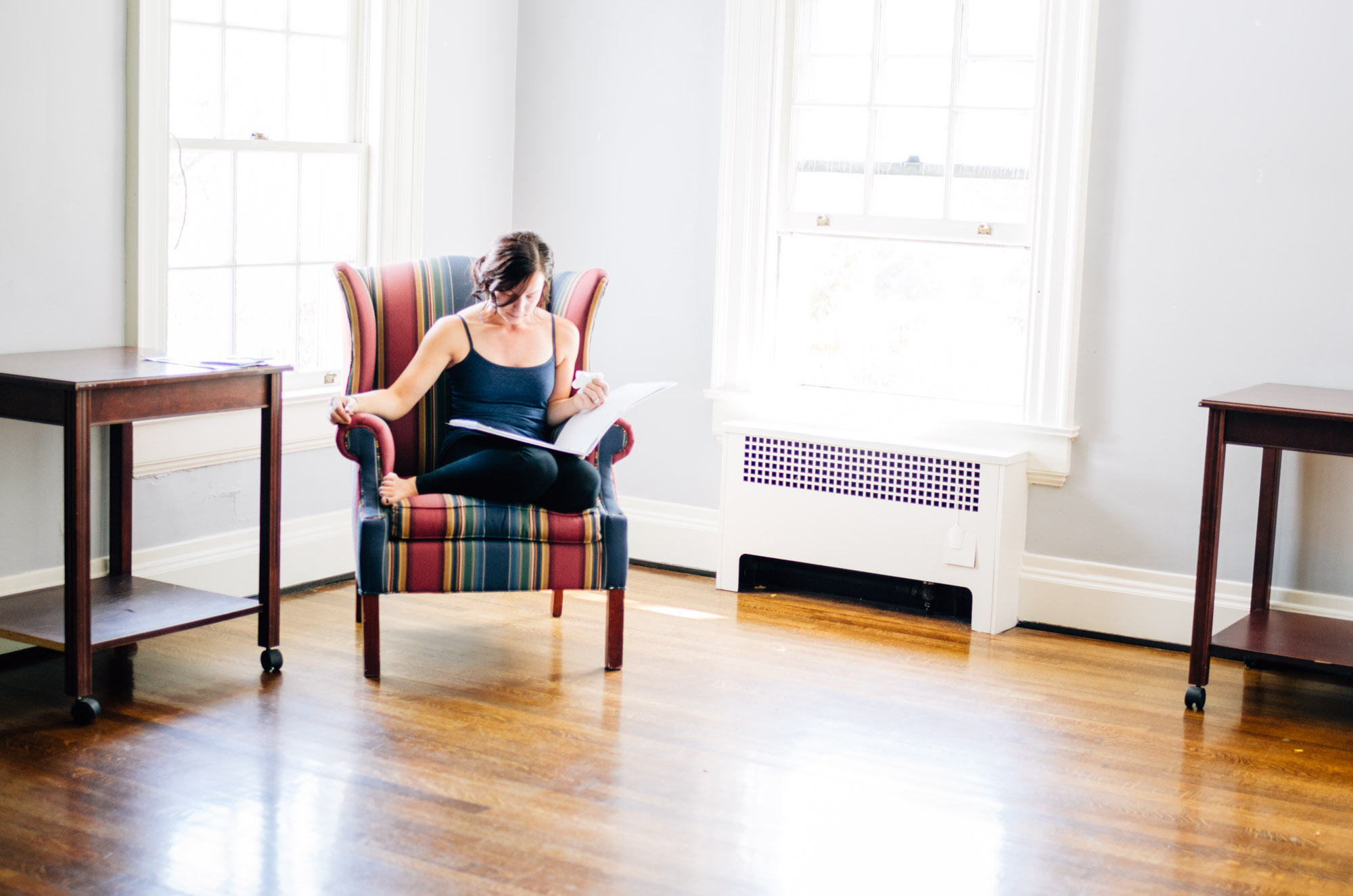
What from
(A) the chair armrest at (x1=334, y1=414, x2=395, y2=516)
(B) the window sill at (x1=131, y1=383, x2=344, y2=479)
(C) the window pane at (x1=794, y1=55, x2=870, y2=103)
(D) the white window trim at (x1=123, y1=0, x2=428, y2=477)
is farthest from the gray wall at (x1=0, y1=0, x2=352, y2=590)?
(C) the window pane at (x1=794, y1=55, x2=870, y2=103)

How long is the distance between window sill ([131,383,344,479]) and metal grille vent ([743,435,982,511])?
4.79ft

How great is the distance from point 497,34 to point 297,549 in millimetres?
2074

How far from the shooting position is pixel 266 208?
4453 millimetres

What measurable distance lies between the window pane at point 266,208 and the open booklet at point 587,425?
3.60ft

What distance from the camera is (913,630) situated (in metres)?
4.40

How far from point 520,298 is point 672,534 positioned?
1.58 m

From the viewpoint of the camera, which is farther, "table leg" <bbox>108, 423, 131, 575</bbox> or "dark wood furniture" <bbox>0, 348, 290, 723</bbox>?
"table leg" <bbox>108, 423, 131, 575</bbox>

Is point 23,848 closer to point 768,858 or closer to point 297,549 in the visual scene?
point 768,858

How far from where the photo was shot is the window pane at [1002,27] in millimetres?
4430

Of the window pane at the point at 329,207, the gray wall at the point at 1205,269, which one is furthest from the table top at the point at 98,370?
the gray wall at the point at 1205,269

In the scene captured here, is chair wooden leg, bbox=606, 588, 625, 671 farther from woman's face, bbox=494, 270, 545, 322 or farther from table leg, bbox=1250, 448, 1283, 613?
table leg, bbox=1250, 448, 1283, 613

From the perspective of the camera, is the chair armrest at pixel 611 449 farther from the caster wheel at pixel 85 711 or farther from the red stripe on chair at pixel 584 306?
the caster wheel at pixel 85 711

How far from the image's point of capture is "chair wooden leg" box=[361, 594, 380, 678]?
362 centimetres

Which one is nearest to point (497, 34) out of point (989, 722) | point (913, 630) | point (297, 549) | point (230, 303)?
point (230, 303)
